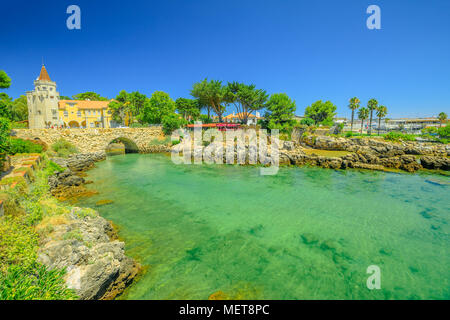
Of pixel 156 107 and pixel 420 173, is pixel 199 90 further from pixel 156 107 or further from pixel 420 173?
pixel 420 173

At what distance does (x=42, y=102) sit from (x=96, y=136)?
63.6 feet

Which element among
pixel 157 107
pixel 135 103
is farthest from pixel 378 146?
pixel 135 103

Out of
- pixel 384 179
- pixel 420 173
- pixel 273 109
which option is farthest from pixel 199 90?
pixel 420 173

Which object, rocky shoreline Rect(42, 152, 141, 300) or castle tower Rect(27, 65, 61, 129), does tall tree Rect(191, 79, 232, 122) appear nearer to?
castle tower Rect(27, 65, 61, 129)

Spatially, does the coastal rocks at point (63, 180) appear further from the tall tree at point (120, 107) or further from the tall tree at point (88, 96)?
the tall tree at point (88, 96)

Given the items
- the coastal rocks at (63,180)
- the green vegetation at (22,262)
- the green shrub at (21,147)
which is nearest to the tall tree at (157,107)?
the green shrub at (21,147)

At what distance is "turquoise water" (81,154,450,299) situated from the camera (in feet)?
23.1

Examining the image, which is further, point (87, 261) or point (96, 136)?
point (96, 136)

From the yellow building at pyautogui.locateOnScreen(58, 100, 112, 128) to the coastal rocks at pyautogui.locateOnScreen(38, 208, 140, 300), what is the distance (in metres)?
54.5

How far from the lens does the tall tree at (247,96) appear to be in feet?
140

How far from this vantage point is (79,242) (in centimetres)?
707

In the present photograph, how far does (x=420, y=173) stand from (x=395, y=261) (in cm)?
2370

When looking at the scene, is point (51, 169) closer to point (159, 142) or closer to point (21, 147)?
point (21, 147)

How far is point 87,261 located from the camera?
6348 mm
